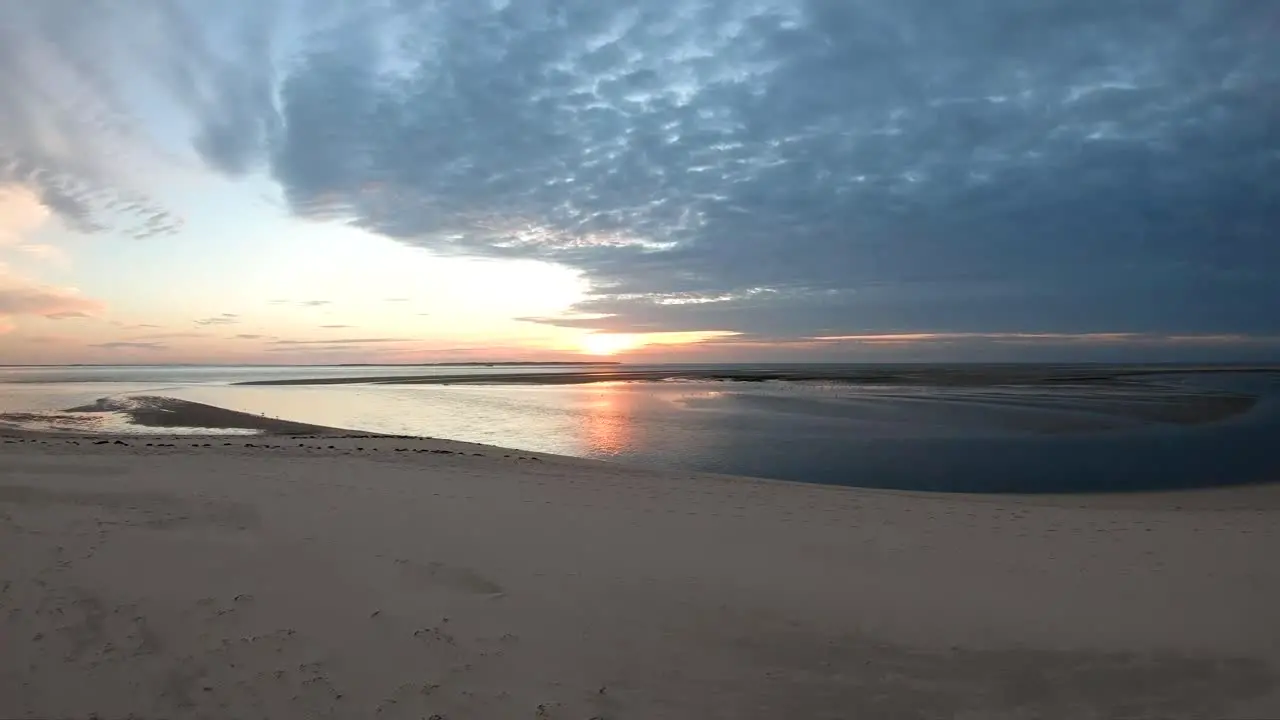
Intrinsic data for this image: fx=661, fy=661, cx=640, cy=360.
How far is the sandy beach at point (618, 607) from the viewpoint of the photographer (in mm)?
5340

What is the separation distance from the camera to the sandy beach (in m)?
5.34

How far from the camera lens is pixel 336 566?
7.97m

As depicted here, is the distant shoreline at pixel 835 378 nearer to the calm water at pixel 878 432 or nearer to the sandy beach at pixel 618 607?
the calm water at pixel 878 432

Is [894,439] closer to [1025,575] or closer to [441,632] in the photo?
[1025,575]

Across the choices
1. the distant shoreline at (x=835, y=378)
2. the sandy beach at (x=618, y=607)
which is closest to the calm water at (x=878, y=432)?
the sandy beach at (x=618, y=607)

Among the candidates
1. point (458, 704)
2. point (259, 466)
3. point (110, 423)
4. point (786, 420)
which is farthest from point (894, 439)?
point (110, 423)

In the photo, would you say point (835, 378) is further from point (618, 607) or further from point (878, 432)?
point (618, 607)

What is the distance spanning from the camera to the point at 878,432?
25.9 m

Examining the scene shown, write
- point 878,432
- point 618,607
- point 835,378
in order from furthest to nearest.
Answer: point 835,378
point 878,432
point 618,607

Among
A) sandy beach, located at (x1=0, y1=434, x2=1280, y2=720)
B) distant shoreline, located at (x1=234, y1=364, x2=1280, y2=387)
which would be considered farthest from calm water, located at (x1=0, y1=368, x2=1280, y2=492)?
distant shoreline, located at (x1=234, y1=364, x2=1280, y2=387)

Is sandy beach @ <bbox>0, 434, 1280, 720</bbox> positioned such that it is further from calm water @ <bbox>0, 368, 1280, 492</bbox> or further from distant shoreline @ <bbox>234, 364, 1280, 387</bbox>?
distant shoreline @ <bbox>234, 364, 1280, 387</bbox>

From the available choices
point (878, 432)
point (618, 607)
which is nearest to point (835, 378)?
point (878, 432)

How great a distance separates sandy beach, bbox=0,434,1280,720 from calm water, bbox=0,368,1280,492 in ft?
19.7

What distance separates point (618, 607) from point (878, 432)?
21.1 metres
